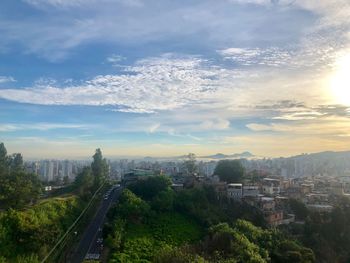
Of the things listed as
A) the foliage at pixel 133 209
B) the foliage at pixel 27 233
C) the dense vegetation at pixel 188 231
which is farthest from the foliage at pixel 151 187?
the foliage at pixel 27 233

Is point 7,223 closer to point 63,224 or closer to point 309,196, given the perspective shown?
point 63,224

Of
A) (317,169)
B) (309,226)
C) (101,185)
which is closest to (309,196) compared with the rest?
(309,226)

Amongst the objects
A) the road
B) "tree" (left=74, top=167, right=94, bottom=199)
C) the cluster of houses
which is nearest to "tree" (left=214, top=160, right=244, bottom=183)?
the cluster of houses

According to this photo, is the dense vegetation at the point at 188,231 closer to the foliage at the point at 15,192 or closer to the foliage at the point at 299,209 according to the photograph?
the foliage at the point at 299,209

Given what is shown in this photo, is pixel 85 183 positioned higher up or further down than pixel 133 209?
higher up

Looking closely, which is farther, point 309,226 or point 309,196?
point 309,196

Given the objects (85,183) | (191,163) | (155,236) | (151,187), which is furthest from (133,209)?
(191,163)

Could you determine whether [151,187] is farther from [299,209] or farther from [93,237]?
[299,209]
